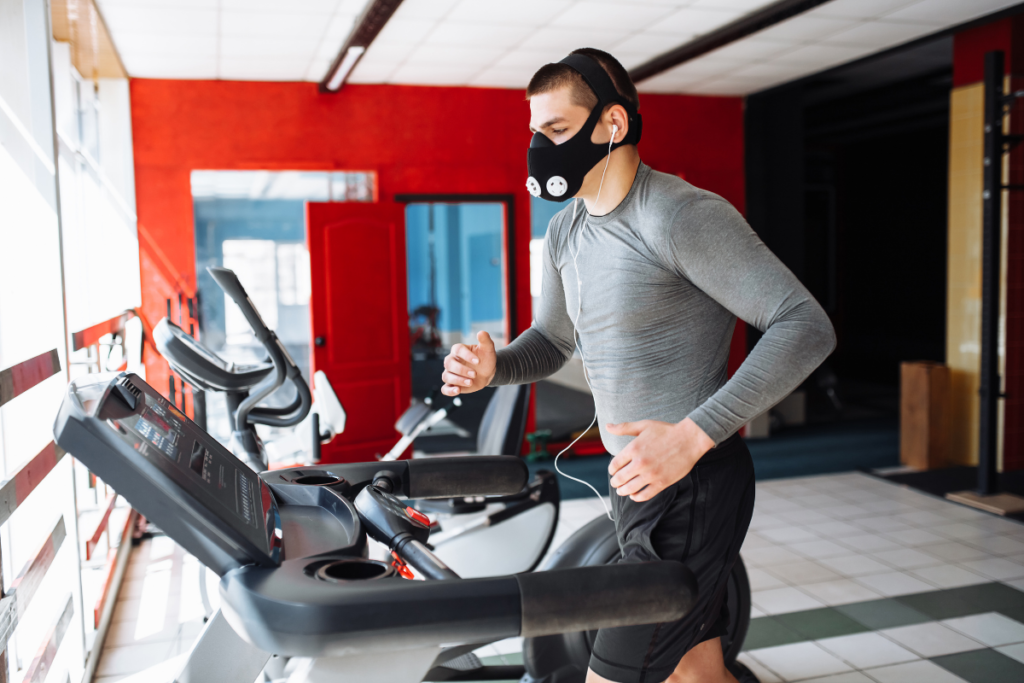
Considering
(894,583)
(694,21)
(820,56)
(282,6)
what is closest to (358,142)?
(282,6)

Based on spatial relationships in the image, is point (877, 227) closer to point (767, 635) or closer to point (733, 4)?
point (733, 4)

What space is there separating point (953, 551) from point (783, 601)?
1.14 meters

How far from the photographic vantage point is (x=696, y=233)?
1.34 m

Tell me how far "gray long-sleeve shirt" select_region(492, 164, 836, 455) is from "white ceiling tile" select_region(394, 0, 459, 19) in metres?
2.90

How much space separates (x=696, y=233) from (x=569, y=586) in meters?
0.68

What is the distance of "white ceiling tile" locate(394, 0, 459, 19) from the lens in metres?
4.14

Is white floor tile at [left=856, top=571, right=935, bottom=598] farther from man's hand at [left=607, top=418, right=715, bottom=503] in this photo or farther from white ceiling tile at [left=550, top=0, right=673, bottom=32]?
white ceiling tile at [left=550, top=0, right=673, bottom=32]

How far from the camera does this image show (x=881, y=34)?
4.99 metres

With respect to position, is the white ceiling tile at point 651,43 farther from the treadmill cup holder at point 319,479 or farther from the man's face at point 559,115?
the treadmill cup holder at point 319,479

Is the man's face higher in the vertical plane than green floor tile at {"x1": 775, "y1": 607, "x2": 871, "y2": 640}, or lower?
higher

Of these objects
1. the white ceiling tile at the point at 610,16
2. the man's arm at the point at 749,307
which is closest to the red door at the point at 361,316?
the white ceiling tile at the point at 610,16

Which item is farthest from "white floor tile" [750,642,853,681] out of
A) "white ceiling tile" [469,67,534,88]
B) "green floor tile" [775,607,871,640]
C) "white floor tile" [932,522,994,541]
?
"white ceiling tile" [469,67,534,88]

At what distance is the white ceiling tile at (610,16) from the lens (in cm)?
425

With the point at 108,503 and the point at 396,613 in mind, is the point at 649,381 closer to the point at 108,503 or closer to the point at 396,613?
the point at 396,613
